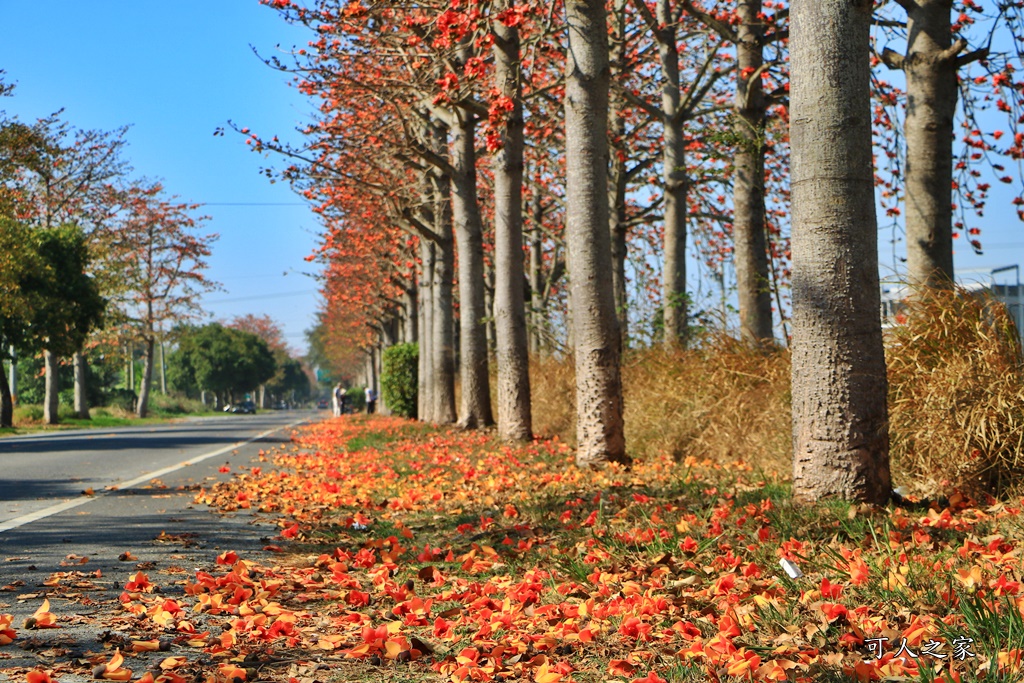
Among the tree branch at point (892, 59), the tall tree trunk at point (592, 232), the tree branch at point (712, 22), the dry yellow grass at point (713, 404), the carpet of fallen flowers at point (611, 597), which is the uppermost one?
the tree branch at point (712, 22)

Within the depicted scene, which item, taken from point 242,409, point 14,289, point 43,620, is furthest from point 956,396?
point 242,409

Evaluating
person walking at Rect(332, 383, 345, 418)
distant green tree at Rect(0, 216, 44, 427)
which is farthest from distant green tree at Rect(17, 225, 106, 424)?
person walking at Rect(332, 383, 345, 418)

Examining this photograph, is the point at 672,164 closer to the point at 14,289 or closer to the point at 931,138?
the point at 931,138

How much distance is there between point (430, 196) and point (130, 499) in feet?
40.0

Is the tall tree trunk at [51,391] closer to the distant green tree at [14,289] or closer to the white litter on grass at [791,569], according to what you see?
the distant green tree at [14,289]

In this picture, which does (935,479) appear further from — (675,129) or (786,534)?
(675,129)

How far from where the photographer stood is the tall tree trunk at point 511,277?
556 inches

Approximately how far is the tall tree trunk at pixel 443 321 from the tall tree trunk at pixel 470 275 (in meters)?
2.16

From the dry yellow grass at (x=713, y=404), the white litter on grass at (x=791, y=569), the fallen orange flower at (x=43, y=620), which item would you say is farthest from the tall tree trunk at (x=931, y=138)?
the fallen orange flower at (x=43, y=620)

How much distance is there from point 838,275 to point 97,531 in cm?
563

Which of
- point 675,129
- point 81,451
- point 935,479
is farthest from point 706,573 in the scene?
point 81,451

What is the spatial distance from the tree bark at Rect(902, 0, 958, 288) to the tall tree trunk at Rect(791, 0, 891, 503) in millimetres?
2889

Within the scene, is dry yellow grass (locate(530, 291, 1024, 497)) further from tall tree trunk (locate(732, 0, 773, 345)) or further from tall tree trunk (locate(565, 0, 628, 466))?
tall tree trunk (locate(732, 0, 773, 345))

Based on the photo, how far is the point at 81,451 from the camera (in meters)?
17.5
